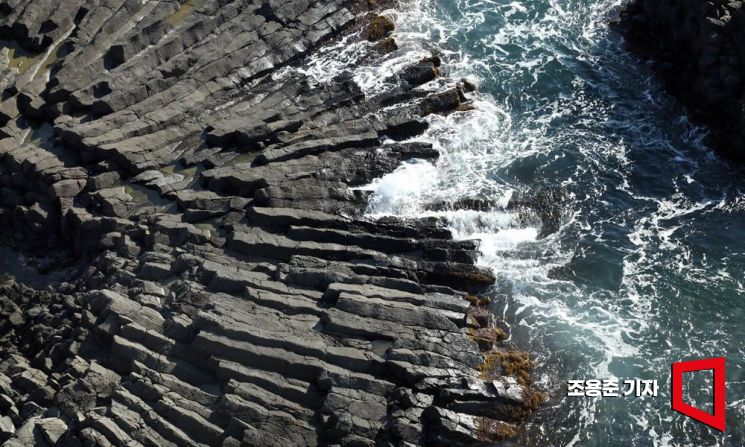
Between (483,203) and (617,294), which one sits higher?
(483,203)

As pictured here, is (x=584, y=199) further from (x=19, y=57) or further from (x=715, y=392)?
(x=19, y=57)

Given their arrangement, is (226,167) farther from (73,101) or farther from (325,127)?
(73,101)

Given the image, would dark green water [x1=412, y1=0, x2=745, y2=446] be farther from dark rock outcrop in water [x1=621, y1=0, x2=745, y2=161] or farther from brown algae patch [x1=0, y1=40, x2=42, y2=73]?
brown algae patch [x1=0, y1=40, x2=42, y2=73]

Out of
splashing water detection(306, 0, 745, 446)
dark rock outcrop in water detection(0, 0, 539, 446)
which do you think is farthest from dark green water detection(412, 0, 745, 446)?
dark rock outcrop in water detection(0, 0, 539, 446)

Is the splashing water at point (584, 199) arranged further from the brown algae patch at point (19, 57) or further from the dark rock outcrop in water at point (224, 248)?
the brown algae patch at point (19, 57)

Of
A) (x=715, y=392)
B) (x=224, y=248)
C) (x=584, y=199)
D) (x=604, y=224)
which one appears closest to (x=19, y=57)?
(x=224, y=248)

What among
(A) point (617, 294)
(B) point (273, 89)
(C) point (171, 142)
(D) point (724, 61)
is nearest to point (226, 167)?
(C) point (171, 142)
